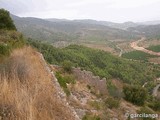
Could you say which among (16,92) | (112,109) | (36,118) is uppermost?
(16,92)

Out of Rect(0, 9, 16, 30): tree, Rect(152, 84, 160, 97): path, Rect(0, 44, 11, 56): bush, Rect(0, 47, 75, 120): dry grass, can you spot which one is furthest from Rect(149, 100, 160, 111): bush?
Rect(152, 84, 160, 97): path

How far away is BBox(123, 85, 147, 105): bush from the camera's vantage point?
19938mm

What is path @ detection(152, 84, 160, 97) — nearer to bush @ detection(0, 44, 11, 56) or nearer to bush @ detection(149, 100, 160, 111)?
bush @ detection(149, 100, 160, 111)

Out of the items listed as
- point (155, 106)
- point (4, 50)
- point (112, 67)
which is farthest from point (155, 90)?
point (4, 50)

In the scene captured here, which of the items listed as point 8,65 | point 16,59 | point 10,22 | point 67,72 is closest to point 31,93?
point 8,65

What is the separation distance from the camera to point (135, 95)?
20.1 m

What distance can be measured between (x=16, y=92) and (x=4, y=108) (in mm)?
426

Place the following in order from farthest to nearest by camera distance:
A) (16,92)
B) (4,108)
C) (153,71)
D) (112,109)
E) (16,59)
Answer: (153,71)
(112,109)
(16,59)
(16,92)
(4,108)

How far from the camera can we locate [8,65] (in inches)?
271

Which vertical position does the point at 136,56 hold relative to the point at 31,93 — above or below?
below

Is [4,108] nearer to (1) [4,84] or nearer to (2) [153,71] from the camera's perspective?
(1) [4,84]

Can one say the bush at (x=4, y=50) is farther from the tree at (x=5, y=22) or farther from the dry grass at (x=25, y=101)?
the tree at (x=5, y=22)

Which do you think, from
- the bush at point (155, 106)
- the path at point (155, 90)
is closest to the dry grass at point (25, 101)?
the bush at point (155, 106)

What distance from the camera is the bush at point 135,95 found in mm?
19938
